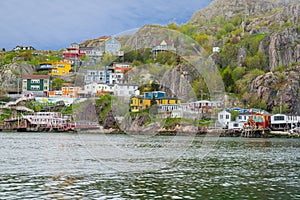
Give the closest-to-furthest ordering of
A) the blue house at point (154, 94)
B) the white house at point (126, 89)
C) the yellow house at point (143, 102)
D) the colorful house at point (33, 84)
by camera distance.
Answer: the white house at point (126, 89) → the blue house at point (154, 94) → the yellow house at point (143, 102) → the colorful house at point (33, 84)

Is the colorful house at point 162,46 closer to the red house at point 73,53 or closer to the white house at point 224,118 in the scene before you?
the white house at point 224,118

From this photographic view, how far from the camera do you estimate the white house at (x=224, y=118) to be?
88.9 m

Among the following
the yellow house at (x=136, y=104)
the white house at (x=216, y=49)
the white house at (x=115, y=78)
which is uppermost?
the white house at (x=216, y=49)

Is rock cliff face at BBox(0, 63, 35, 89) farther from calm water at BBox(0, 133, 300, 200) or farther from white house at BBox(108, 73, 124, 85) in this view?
calm water at BBox(0, 133, 300, 200)

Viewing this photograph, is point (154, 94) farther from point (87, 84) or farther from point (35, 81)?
point (35, 81)

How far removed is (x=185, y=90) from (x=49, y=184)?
279ft

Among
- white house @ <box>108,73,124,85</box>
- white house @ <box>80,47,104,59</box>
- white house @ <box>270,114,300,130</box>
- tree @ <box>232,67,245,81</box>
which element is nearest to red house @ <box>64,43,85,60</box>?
white house @ <box>80,47,104,59</box>

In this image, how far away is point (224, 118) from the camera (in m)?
90.6

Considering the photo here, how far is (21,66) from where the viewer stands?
Result: 460ft

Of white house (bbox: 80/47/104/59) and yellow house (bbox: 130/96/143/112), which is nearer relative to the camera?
yellow house (bbox: 130/96/143/112)

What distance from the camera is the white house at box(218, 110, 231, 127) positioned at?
3502 inches

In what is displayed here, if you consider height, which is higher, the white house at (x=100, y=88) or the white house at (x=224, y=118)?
the white house at (x=100, y=88)

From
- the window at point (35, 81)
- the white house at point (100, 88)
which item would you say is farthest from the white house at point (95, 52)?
the window at point (35, 81)

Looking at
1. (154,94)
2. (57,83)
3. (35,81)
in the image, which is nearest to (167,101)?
(154,94)
